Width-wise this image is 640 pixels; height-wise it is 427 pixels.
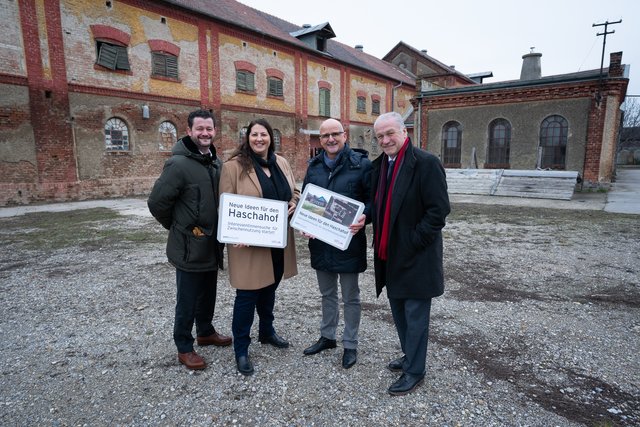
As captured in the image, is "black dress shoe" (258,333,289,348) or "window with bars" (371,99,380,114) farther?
"window with bars" (371,99,380,114)

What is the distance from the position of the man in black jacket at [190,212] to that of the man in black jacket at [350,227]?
2.62 feet

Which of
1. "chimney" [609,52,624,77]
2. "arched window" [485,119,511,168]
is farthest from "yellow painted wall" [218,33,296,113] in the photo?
"chimney" [609,52,624,77]

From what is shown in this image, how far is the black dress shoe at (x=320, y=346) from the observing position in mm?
3350

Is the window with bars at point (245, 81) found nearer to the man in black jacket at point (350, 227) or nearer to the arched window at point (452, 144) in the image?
the arched window at point (452, 144)

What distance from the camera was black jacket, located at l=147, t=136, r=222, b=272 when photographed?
285cm

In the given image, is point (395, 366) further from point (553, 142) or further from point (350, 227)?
point (553, 142)

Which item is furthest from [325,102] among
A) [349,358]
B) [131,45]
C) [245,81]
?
[349,358]

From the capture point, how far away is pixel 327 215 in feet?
9.79

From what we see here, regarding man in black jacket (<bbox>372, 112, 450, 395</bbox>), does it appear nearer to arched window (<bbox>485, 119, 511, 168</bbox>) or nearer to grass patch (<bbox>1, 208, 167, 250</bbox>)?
grass patch (<bbox>1, 208, 167, 250</bbox>)

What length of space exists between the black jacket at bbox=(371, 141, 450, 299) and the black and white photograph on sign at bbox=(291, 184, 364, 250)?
37 centimetres

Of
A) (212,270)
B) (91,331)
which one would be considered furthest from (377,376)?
(91,331)

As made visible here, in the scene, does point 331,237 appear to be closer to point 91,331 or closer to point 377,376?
point 377,376

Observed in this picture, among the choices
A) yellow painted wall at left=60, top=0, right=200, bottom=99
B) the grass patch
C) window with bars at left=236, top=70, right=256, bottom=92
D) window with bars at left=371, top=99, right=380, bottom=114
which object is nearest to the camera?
the grass patch

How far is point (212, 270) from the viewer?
121 inches
